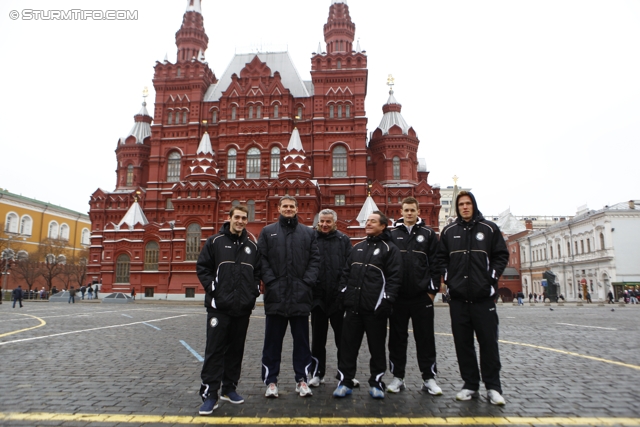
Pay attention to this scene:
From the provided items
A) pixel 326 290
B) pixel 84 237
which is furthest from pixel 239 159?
pixel 84 237

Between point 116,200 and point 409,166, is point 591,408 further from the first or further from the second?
point 116,200

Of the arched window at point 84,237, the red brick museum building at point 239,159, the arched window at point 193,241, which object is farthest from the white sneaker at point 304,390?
the arched window at point 84,237

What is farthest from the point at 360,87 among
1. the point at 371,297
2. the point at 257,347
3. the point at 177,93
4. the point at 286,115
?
the point at 371,297

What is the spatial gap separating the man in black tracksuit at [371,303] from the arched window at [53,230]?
70.3 m

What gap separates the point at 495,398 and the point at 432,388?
0.79m

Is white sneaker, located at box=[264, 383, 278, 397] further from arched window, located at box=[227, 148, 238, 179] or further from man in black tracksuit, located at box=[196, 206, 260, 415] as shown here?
arched window, located at box=[227, 148, 238, 179]

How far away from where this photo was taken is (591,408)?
188 inches

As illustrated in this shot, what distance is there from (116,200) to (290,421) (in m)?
44.2

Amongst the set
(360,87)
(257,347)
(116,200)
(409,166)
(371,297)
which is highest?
(360,87)

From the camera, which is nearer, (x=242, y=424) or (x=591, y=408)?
(x=242, y=424)

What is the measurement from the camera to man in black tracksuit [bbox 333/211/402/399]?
5602 millimetres

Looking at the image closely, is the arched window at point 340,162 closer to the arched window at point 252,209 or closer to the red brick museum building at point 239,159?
the red brick museum building at point 239,159

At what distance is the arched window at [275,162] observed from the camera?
39719 millimetres

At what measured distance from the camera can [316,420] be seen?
448cm
